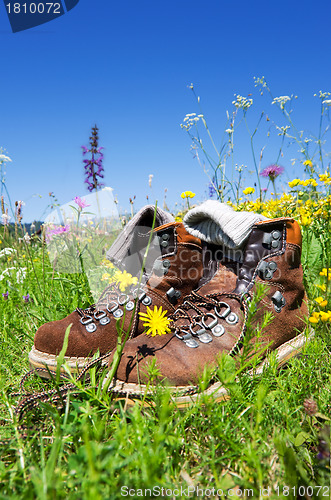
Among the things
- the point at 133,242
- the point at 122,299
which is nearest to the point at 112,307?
the point at 122,299

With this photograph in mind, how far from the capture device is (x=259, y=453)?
4.32 feet

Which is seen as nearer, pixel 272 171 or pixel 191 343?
pixel 191 343

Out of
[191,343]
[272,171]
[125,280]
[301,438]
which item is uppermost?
[272,171]

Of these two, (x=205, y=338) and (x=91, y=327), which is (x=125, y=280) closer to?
(x=91, y=327)

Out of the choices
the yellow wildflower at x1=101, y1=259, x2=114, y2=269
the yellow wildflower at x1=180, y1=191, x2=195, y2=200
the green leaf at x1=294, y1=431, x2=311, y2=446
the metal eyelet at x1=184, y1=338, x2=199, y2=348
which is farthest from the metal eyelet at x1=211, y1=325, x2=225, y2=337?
the yellow wildflower at x1=180, y1=191, x2=195, y2=200

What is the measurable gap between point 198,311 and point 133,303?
44cm

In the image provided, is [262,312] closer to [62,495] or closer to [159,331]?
[159,331]

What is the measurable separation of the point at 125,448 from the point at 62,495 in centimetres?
26

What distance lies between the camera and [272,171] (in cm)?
505

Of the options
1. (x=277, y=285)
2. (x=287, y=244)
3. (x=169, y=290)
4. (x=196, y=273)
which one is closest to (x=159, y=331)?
(x=169, y=290)

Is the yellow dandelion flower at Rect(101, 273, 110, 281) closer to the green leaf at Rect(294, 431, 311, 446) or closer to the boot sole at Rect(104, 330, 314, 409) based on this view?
the boot sole at Rect(104, 330, 314, 409)

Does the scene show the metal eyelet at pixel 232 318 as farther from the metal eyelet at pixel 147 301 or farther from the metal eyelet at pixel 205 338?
the metal eyelet at pixel 147 301

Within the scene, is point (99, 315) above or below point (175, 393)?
Answer: above

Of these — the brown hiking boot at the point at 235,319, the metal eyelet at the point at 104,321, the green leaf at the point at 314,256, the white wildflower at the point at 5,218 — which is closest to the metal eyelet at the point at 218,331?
the brown hiking boot at the point at 235,319
